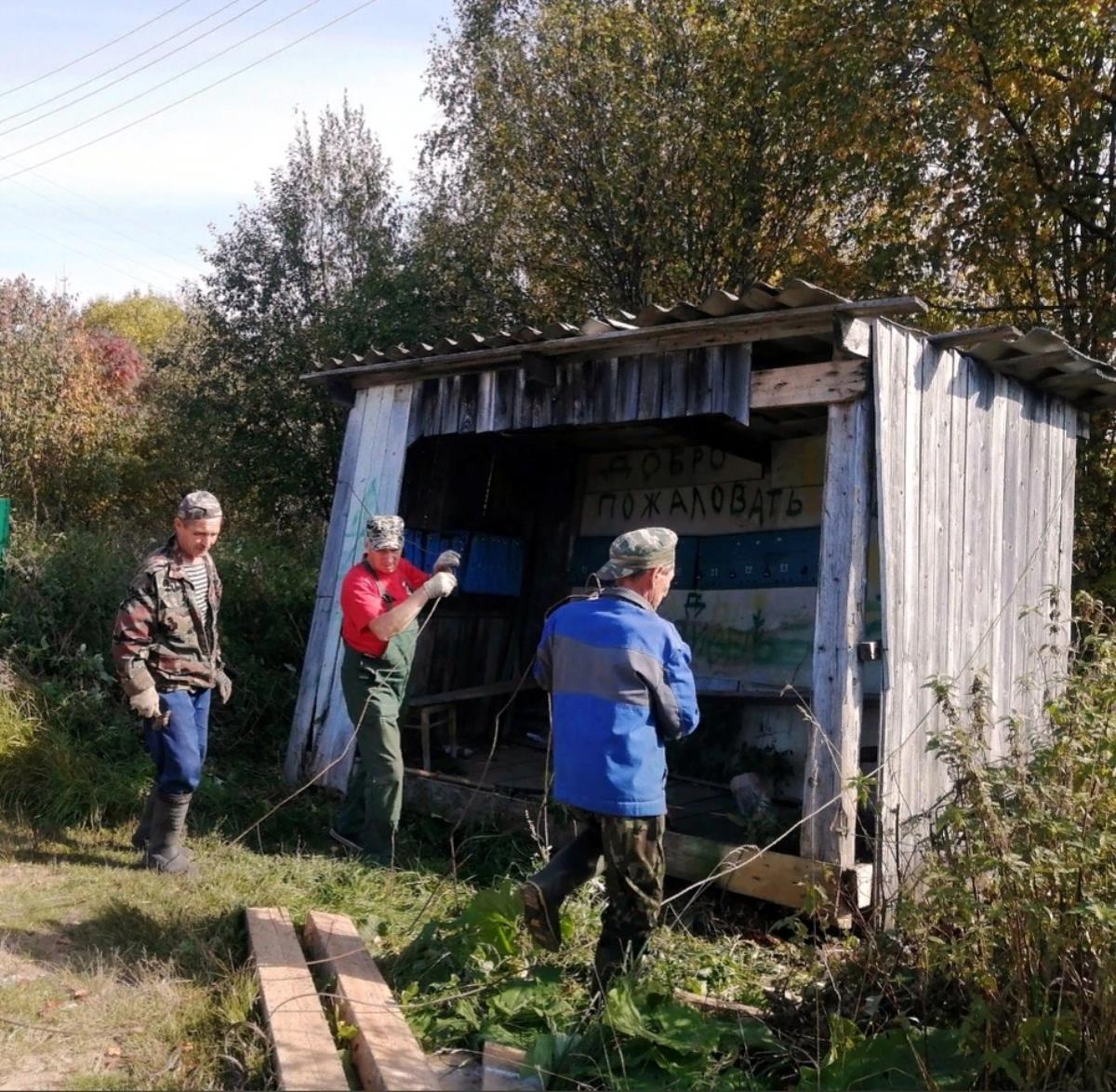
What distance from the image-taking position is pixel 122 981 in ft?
15.8

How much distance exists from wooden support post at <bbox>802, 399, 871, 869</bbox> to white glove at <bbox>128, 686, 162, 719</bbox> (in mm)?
3226

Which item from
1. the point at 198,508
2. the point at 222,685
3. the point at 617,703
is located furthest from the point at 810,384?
the point at 222,685

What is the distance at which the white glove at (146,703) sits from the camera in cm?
595

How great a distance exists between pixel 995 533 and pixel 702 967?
3.35 m

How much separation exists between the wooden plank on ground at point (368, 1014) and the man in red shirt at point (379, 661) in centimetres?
124

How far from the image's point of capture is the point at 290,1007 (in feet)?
14.4

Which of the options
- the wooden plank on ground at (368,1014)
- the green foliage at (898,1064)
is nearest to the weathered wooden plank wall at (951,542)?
the green foliage at (898,1064)

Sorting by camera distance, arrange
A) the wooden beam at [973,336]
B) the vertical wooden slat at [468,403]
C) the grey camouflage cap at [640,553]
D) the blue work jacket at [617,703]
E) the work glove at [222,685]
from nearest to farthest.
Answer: the blue work jacket at [617,703], the grey camouflage cap at [640,553], the wooden beam at [973,336], the work glove at [222,685], the vertical wooden slat at [468,403]

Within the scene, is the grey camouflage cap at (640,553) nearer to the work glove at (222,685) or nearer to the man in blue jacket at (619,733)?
the man in blue jacket at (619,733)

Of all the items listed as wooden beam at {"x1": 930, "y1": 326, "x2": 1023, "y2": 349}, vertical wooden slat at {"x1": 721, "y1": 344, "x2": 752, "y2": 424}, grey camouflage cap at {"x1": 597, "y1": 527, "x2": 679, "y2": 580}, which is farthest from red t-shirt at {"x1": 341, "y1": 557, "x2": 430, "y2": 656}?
wooden beam at {"x1": 930, "y1": 326, "x2": 1023, "y2": 349}

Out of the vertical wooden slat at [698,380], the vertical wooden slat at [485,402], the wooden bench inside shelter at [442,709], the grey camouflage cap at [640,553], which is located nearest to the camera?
the grey camouflage cap at [640,553]

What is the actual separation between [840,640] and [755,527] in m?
2.80

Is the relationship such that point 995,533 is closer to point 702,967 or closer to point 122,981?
point 702,967

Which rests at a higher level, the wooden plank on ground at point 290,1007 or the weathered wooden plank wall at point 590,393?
the weathered wooden plank wall at point 590,393
